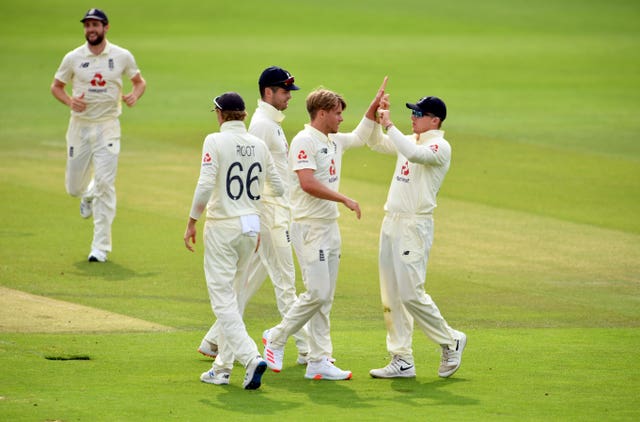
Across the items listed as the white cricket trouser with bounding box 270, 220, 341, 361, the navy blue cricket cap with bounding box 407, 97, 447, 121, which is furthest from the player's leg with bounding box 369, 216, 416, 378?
the navy blue cricket cap with bounding box 407, 97, 447, 121

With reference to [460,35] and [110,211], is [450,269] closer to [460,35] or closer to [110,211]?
[110,211]

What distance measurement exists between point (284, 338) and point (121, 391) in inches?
60.0

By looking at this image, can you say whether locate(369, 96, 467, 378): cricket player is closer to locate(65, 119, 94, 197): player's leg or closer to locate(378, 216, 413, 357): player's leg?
locate(378, 216, 413, 357): player's leg

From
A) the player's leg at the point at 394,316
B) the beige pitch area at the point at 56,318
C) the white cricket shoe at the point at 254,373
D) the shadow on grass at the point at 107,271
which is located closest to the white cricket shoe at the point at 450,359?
the player's leg at the point at 394,316

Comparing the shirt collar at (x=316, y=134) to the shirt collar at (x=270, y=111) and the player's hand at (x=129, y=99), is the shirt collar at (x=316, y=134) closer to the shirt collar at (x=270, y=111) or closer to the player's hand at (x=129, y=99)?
the shirt collar at (x=270, y=111)

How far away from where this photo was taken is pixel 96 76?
51.0 feet

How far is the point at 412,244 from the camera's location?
1019cm

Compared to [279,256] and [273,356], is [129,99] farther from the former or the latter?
[273,356]

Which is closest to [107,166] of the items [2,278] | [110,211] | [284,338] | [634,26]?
[110,211]

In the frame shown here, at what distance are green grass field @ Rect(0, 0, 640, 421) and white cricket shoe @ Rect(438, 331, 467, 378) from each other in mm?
140

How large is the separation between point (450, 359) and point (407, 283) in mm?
748

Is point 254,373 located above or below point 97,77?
below

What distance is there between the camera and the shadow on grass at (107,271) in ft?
46.2

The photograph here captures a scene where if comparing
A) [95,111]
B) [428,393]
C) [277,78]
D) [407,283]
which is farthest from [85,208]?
[428,393]
